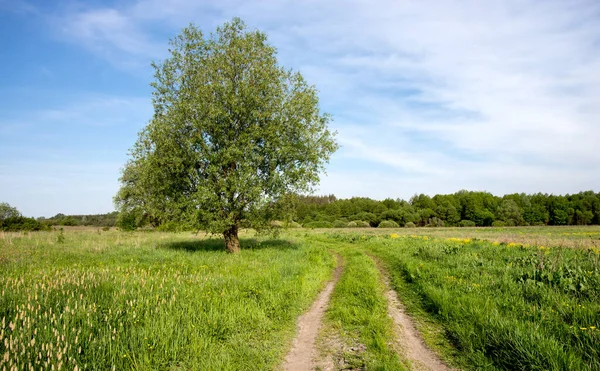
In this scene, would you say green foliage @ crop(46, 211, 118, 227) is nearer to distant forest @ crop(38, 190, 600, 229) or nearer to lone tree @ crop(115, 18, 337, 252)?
distant forest @ crop(38, 190, 600, 229)

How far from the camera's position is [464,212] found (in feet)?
403

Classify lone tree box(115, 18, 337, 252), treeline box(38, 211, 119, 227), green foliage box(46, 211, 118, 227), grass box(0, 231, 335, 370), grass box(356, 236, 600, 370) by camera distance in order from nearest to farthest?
1. grass box(0, 231, 335, 370)
2. grass box(356, 236, 600, 370)
3. lone tree box(115, 18, 337, 252)
4. green foliage box(46, 211, 118, 227)
5. treeline box(38, 211, 119, 227)

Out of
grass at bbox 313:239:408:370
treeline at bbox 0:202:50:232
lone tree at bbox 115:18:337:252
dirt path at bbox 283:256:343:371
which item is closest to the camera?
grass at bbox 313:239:408:370

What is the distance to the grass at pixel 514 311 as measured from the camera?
5.85 metres

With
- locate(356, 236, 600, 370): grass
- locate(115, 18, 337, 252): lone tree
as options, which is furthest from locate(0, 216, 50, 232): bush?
locate(356, 236, 600, 370): grass

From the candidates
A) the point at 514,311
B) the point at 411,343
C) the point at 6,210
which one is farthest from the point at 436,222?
the point at 6,210

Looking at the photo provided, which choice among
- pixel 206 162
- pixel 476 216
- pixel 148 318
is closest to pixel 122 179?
pixel 206 162

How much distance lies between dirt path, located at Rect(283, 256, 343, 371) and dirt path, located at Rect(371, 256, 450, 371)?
2.04 meters

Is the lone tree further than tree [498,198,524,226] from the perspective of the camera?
No

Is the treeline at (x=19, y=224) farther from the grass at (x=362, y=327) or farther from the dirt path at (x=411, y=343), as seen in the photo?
the dirt path at (x=411, y=343)

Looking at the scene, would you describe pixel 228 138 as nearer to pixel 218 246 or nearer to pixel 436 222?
pixel 218 246

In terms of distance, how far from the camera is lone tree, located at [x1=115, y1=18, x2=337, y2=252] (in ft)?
61.3

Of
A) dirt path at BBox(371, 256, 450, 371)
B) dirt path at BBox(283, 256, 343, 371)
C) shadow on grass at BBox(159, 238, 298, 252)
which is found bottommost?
dirt path at BBox(283, 256, 343, 371)

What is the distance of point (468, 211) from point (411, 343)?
13019cm
